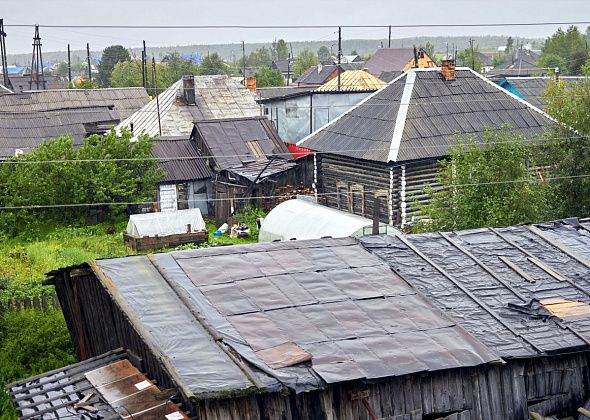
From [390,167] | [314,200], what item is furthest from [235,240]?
[390,167]

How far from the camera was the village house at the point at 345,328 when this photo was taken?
10328 mm

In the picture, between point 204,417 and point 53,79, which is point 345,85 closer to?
point 204,417

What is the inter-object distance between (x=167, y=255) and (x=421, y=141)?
15.4 m

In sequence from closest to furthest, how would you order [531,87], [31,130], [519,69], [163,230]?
[163,230]
[31,130]
[531,87]
[519,69]

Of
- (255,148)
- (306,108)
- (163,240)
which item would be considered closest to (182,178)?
(255,148)

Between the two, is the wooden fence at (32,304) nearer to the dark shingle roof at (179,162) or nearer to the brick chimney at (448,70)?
the dark shingle roof at (179,162)

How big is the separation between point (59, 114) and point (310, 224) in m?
22.8

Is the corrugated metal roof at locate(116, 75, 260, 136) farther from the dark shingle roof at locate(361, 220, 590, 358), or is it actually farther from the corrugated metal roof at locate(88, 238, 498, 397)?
the corrugated metal roof at locate(88, 238, 498, 397)

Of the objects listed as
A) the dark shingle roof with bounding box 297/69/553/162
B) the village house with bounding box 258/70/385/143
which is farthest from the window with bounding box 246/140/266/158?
the village house with bounding box 258/70/385/143

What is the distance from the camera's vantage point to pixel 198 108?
1710 inches

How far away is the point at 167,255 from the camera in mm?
13555

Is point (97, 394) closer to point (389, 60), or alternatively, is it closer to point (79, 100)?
point (79, 100)

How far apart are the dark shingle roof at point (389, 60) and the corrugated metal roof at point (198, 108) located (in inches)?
1705

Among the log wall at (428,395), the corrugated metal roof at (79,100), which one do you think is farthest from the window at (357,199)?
the corrugated metal roof at (79,100)
